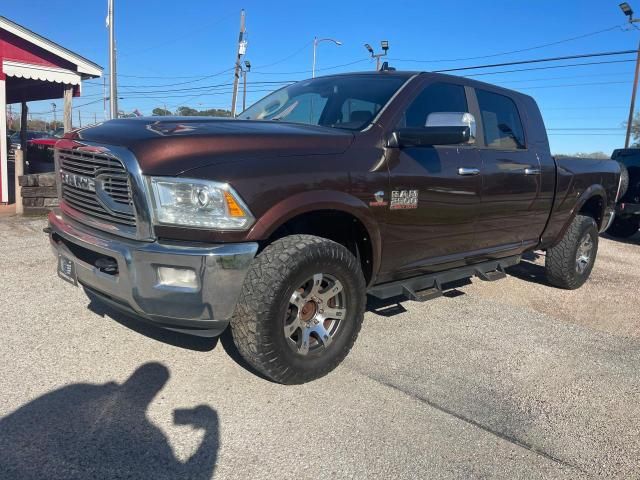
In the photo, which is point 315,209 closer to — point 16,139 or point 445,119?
point 445,119

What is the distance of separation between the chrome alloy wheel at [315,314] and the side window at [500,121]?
2.14 metres

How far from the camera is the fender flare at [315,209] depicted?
279 centimetres

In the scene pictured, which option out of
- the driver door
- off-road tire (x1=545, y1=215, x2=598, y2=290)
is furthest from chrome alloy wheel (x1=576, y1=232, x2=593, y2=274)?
the driver door

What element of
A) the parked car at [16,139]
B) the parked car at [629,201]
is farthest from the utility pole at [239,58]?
the parked car at [629,201]

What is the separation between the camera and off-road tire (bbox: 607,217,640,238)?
10.4 meters

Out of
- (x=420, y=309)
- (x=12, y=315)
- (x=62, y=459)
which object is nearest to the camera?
(x=62, y=459)

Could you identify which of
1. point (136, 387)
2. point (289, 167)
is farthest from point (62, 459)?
point (289, 167)

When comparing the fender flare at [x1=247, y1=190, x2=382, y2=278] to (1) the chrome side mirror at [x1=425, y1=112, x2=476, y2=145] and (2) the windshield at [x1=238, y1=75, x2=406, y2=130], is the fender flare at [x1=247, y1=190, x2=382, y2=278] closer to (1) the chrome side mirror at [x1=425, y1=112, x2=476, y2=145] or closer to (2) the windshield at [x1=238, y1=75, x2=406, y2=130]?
(2) the windshield at [x1=238, y1=75, x2=406, y2=130]

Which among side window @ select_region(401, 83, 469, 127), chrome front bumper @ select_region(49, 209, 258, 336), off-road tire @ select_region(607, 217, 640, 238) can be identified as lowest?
off-road tire @ select_region(607, 217, 640, 238)

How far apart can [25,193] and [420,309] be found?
7.33 meters

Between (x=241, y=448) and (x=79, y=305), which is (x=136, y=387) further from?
(x=79, y=305)

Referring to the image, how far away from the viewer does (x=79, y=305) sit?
4320 millimetres

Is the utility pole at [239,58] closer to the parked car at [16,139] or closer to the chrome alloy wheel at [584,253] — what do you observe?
the parked car at [16,139]

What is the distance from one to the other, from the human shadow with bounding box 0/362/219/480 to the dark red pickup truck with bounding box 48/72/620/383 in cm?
49
